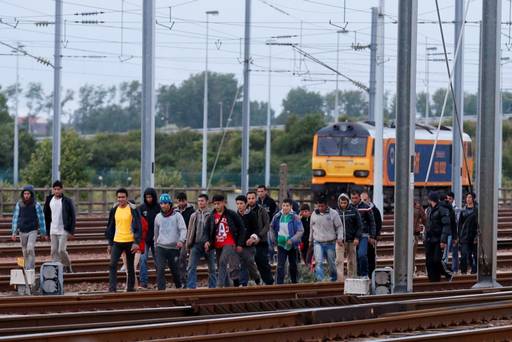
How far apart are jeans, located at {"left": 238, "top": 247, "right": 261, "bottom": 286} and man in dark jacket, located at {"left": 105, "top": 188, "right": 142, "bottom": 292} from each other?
171 centimetres

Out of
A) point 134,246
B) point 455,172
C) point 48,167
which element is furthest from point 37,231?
point 48,167

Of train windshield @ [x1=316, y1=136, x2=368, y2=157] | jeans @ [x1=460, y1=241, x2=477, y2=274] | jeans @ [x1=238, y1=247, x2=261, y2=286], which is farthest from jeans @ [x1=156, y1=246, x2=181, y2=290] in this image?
train windshield @ [x1=316, y1=136, x2=368, y2=157]

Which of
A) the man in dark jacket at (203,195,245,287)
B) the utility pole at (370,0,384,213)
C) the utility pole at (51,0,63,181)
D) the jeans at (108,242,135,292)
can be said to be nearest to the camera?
the man in dark jacket at (203,195,245,287)

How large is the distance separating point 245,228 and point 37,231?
13.5 feet

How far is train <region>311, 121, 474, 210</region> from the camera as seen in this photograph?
45.3 meters

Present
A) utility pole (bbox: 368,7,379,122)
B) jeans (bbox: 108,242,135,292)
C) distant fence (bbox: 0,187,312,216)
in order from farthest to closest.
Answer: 1. distant fence (bbox: 0,187,312,216)
2. utility pole (bbox: 368,7,379,122)
3. jeans (bbox: 108,242,135,292)

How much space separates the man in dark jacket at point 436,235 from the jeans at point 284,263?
90.7 inches

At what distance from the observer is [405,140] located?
740 inches

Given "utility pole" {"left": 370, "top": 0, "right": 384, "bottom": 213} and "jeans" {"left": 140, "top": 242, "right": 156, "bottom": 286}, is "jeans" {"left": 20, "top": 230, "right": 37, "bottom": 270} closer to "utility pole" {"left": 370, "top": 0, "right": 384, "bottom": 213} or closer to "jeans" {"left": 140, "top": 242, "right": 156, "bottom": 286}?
"jeans" {"left": 140, "top": 242, "right": 156, "bottom": 286}

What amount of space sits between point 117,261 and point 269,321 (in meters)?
5.40

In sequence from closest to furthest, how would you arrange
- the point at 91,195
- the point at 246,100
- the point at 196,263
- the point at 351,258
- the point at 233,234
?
the point at 233,234 → the point at 196,263 → the point at 351,258 → the point at 246,100 → the point at 91,195

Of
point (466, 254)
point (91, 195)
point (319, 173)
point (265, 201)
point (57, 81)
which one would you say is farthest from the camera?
point (91, 195)

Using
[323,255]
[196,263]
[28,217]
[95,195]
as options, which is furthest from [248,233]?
[95,195]

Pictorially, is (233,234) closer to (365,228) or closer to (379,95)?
(365,228)
